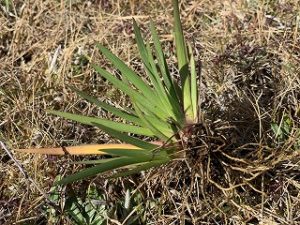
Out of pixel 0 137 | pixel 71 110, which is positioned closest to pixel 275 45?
pixel 71 110

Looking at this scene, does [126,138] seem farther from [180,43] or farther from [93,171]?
[180,43]

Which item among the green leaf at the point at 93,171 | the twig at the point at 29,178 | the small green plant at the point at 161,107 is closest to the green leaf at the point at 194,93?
the small green plant at the point at 161,107

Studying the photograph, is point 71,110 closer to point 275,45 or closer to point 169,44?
point 169,44

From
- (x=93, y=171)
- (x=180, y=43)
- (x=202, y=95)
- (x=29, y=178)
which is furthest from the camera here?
(x=202, y=95)

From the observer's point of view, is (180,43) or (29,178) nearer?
(180,43)

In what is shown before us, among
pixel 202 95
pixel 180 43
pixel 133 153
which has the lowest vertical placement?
pixel 202 95

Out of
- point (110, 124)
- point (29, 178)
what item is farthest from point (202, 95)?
point (29, 178)

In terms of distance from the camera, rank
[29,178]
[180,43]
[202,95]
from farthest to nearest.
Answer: [202,95], [29,178], [180,43]

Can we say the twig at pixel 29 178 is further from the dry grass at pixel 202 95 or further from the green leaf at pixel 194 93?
the green leaf at pixel 194 93
